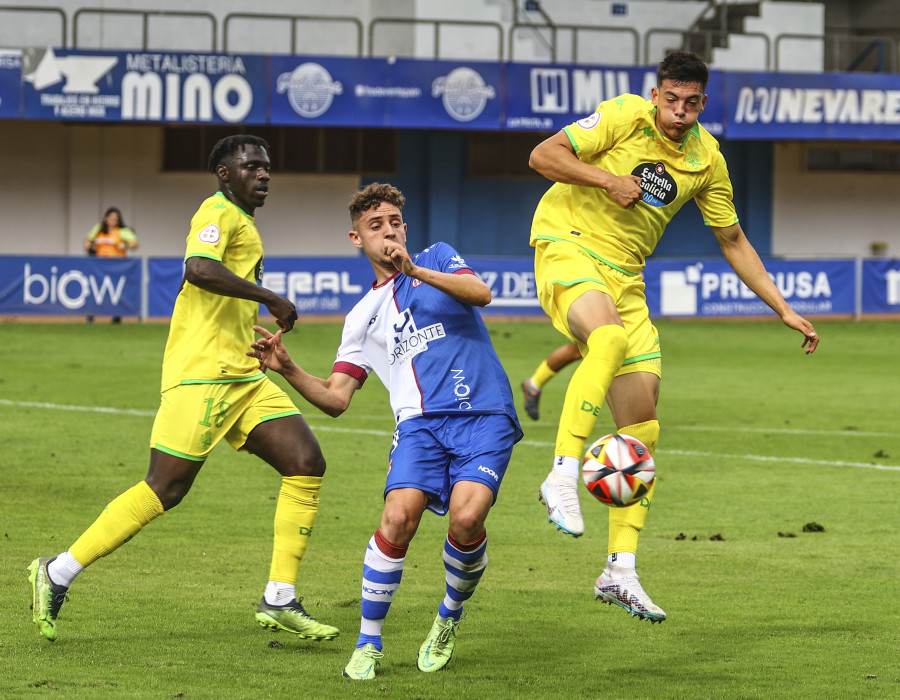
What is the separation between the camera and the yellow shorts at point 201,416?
6129 mm

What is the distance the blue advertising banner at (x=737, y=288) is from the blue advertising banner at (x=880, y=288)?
257mm

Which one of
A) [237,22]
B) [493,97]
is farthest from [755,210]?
[237,22]

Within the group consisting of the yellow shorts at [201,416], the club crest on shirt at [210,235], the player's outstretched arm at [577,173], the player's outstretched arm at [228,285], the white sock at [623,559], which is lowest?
the white sock at [623,559]

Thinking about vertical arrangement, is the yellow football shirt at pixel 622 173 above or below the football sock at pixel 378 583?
above

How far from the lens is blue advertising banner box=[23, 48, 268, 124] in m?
25.2

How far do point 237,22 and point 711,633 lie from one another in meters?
25.0

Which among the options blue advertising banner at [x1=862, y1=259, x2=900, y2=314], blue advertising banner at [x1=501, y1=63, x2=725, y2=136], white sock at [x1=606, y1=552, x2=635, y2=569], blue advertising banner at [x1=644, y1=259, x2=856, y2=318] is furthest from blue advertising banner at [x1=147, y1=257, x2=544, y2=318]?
white sock at [x1=606, y1=552, x2=635, y2=569]

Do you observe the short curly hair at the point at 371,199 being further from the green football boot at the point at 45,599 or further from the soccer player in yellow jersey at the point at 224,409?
the green football boot at the point at 45,599

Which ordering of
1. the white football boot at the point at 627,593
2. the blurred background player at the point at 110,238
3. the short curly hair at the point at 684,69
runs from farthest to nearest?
the blurred background player at the point at 110,238 → the short curly hair at the point at 684,69 → the white football boot at the point at 627,593

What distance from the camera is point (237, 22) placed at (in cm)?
2914

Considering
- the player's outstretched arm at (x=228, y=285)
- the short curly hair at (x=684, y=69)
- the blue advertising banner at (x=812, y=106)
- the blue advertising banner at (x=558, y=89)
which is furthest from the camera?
the blue advertising banner at (x=812, y=106)

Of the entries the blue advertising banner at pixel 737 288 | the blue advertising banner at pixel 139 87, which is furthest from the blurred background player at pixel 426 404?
the blue advertising banner at pixel 139 87

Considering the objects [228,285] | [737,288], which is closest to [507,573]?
[228,285]

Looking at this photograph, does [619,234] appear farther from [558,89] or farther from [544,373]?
[558,89]
